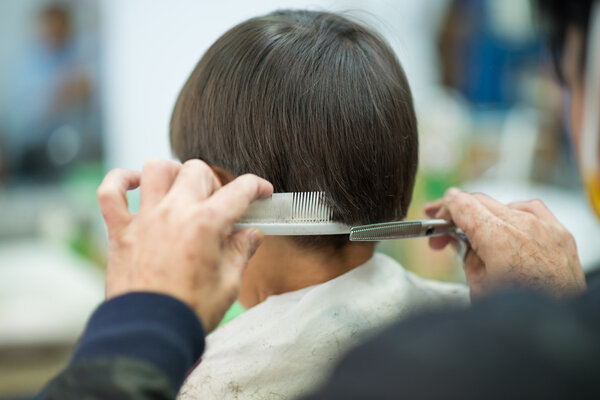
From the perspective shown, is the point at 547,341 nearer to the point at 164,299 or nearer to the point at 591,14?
the point at 164,299

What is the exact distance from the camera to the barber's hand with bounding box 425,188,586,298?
736 millimetres

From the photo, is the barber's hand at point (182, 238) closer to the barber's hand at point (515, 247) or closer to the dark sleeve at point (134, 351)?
the dark sleeve at point (134, 351)

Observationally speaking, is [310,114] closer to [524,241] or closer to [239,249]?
[239,249]

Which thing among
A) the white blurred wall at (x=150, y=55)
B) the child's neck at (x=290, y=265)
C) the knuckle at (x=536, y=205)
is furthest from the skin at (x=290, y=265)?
the white blurred wall at (x=150, y=55)

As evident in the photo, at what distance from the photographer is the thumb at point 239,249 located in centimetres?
Answer: 53

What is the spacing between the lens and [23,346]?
1709mm

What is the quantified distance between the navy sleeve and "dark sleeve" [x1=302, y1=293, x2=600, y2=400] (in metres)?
0.14

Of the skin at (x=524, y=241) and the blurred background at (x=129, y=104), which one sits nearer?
the skin at (x=524, y=241)

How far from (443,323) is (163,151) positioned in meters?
2.07

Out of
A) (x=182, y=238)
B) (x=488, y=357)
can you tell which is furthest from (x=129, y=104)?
(x=488, y=357)

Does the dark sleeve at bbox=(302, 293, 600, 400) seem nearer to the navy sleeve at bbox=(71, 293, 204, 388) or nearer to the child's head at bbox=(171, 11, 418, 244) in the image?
the navy sleeve at bbox=(71, 293, 204, 388)

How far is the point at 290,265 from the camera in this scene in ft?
2.51

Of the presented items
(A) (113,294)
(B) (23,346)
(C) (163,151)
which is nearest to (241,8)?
(C) (163,151)

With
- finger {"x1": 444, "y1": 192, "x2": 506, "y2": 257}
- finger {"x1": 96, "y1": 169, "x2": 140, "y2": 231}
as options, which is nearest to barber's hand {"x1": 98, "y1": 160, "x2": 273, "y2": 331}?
finger {"x1": 96, "y1": 169, "x2": 140, "y2": 231}
